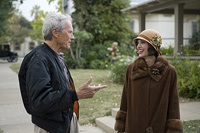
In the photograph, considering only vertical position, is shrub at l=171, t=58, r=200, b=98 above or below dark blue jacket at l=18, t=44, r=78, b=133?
below

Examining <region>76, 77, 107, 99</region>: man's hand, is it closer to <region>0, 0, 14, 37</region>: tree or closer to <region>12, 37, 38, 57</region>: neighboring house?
<region>0, 0, 14, 37</region>: tree

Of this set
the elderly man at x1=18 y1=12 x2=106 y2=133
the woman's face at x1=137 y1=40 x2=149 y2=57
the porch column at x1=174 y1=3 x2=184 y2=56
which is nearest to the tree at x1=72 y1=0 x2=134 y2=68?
the porch column at x1=174 y1=3 x2=184 y2=56

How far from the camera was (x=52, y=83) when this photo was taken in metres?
2.32

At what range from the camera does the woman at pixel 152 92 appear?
277 centimetres

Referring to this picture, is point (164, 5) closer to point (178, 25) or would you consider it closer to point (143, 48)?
point (178, 25)

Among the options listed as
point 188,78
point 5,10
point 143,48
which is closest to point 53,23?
point 143,48

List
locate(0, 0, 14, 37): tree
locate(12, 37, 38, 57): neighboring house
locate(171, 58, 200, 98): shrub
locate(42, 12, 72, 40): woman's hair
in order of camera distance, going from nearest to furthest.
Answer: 1. locate(42, 12, 72, 40): woman's hair
2. locate(171, 58, 200, 98): shrub
3. locate(0, 0, 14, 37): tree
4. locate(12, 37, 38, 57): neighboring house

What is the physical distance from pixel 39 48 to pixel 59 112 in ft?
1.77

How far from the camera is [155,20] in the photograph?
32.7m

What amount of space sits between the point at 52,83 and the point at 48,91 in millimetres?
132

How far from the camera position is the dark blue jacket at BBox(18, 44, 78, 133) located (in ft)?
7.21

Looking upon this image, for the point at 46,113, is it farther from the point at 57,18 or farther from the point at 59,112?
the point at 57,18

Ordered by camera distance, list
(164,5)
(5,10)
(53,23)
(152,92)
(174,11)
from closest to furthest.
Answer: (53,23), (152,92), (164,5), (174,11), (5,10)

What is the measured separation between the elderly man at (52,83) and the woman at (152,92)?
1.84 feet
